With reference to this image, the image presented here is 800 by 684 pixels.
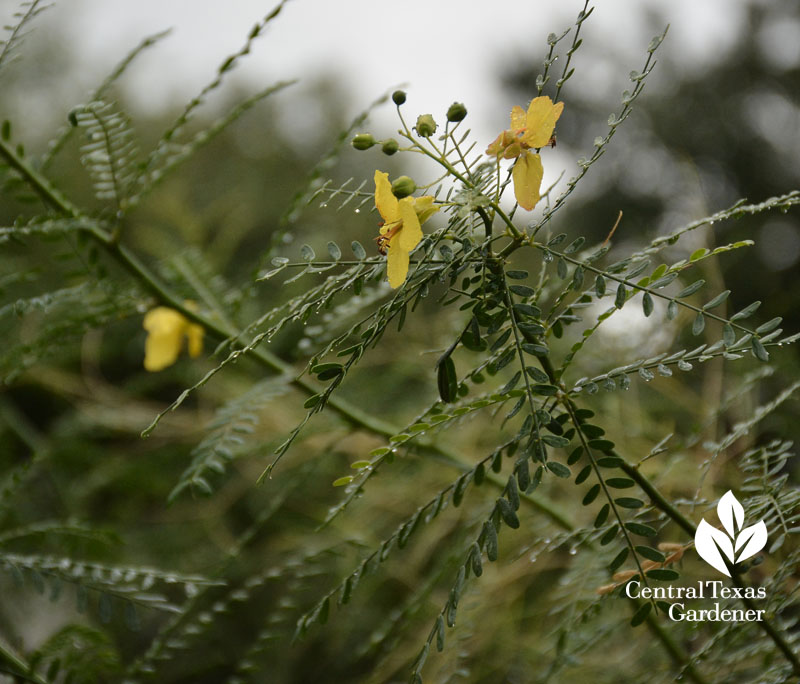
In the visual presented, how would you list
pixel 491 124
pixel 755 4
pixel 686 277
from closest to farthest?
Result: pixel 686 277
pixel 755 4
pixel 491 124

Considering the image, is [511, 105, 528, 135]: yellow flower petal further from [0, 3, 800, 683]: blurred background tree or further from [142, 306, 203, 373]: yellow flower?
[142, 306, 203, 373]: yellow flower

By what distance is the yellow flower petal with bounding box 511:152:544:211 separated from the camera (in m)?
0.26

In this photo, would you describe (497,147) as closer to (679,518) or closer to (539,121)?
(539,121)

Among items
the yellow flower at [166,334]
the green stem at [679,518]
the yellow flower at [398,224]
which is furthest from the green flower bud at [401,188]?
the yellow flower at [166,334]

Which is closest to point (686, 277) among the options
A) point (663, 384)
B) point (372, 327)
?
point (663, 384)

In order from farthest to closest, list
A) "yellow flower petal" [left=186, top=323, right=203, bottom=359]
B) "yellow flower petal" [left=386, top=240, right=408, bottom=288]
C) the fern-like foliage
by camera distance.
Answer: "yellow flower petal" [left=186, top=323, right=203, bottom=359]
the fern-like foliage
"yellow flower petal" [left=386, top=240, right=408, bottom=288]

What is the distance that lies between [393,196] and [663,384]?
2.17 feet

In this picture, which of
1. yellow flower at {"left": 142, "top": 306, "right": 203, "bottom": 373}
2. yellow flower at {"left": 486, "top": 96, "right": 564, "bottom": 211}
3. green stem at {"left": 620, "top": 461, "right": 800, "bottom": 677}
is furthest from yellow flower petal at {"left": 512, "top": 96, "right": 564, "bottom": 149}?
yellow flower at {"left": 142, "top": 306, "right": 203, "bottom": 373}

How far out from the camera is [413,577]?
0.90 metres

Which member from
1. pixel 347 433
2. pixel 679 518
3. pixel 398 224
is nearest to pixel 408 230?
pixel 398 224

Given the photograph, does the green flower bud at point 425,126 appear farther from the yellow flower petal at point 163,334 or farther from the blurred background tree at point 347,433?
the yellow flower petal at point 163,334

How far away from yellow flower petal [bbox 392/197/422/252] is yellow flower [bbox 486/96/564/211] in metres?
0.04

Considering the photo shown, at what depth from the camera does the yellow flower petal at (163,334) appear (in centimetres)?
53

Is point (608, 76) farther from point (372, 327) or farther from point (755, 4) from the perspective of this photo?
point (372, 327)
